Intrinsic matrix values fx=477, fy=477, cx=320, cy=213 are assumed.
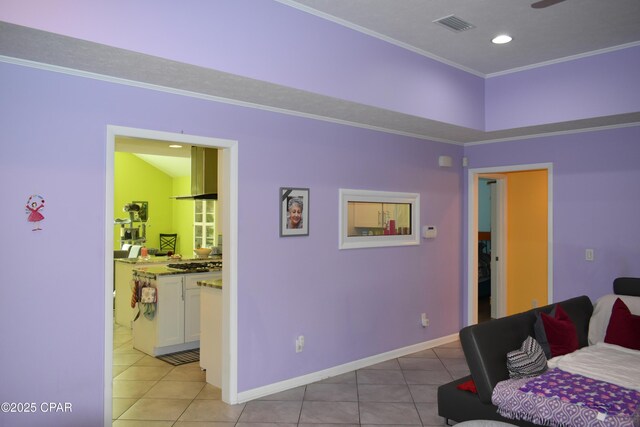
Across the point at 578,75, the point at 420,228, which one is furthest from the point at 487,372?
the point at 578,75

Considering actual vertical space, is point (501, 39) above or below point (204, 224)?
above

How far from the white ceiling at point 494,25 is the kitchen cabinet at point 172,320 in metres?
3.14

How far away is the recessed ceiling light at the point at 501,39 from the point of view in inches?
152

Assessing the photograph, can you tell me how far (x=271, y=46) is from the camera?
3.24 metres

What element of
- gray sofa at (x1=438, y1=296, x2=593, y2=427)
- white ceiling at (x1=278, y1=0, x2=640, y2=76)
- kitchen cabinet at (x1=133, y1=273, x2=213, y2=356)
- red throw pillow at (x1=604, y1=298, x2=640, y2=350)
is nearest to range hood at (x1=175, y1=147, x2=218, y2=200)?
kitchen cabinet at (x1=133, y1=273, x2=213, y2=356)

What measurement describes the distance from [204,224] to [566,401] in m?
8.27

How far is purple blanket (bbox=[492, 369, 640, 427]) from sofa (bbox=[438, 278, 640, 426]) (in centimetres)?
9

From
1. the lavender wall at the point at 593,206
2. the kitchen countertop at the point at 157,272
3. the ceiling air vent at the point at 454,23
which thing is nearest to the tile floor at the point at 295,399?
the kitchen countertop at the point at 157,272

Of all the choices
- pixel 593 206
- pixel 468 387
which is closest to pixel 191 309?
pixel 468 387

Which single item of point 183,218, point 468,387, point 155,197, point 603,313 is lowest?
point 468,387

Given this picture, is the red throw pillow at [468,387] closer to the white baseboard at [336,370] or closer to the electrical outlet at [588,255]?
the white baseboard at [336,370]

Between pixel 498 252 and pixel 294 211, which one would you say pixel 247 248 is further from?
pixel 498 252

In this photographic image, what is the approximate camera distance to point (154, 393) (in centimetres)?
395

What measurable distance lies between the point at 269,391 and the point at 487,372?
1.82 m
